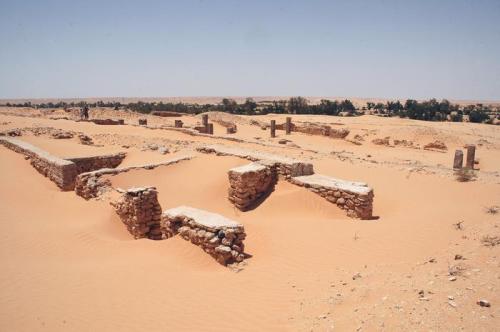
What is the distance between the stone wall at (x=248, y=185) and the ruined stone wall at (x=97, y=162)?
6.08 meters

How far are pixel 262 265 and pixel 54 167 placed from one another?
8.89m

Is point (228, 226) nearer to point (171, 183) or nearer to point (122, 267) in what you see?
point (122, 267)

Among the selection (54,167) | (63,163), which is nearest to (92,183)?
(63,163)

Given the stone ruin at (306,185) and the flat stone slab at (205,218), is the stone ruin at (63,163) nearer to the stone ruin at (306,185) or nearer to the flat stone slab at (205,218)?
the stone ruin at (306,185)

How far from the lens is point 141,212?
797 centimetres

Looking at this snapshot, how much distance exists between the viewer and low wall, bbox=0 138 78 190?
37.7 feet

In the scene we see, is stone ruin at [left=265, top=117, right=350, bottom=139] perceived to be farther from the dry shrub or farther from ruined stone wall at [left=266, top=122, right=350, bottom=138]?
the dry shrub

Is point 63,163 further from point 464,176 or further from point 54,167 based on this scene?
A: point 464,176

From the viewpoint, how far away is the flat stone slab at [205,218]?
6.29m

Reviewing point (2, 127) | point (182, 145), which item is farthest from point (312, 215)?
point (2, 127)

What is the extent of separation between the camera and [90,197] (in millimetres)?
10297

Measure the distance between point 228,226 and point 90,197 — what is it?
5.72 metres

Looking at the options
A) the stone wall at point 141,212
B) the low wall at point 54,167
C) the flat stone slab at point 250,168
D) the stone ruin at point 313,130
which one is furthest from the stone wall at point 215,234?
the stone ruin at point 313,130

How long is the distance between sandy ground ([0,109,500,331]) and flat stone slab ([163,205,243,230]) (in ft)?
1.57
